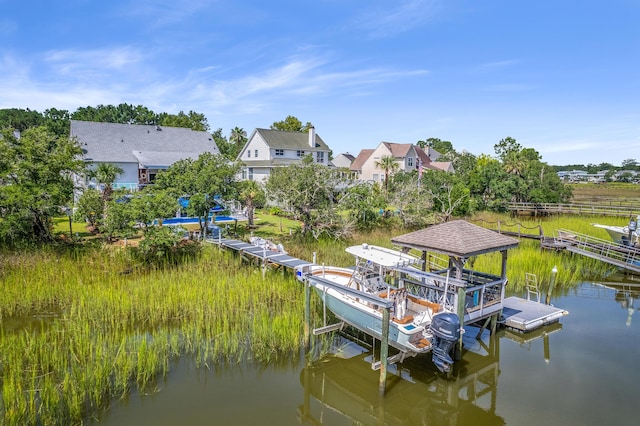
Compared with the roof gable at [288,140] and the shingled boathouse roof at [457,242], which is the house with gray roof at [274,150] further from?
the shingled boathouse roof at [457,242]

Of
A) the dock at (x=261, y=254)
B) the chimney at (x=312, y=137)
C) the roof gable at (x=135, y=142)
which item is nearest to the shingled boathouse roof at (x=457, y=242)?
the dock at (x=261, y=254)

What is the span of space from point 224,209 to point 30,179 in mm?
8426

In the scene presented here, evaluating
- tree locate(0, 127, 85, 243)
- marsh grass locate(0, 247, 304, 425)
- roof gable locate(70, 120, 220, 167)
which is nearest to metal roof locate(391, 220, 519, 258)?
marsh grass locate(0, 247, 304, 425)

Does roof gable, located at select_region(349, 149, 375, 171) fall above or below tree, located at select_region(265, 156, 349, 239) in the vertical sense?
above

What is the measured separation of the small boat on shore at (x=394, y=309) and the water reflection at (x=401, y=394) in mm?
601

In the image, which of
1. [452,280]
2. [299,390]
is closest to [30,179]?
[299,390]

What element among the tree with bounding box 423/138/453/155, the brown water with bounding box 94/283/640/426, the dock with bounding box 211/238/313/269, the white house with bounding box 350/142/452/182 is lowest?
the brown water with bounding box 94/283/640/426

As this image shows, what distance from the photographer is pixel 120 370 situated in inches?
362

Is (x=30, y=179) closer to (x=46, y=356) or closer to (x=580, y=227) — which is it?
(x=46, y=356)

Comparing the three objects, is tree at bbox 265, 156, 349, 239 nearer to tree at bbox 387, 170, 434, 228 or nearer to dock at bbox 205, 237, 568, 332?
dock at bbox 205, 237, 568, 332

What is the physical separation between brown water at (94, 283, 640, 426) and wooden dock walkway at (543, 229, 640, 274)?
26.8ft

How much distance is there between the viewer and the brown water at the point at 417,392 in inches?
337

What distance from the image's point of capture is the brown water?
855 cm

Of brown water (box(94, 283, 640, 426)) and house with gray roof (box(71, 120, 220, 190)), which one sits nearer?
brown water (box(94, 283, 640, 426))
